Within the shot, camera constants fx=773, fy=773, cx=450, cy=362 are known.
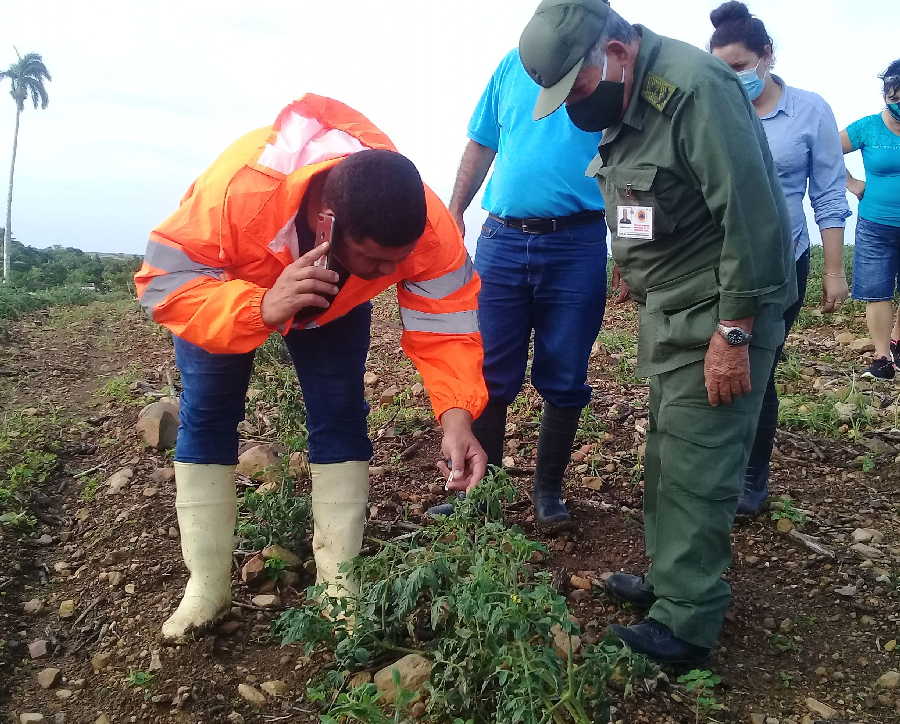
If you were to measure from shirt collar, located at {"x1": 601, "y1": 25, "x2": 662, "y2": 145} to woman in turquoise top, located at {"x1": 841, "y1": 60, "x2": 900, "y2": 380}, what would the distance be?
3.25 m

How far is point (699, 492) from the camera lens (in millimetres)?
2150

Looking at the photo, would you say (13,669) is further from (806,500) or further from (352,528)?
(806,500)

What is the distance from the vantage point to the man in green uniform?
1.97 metres

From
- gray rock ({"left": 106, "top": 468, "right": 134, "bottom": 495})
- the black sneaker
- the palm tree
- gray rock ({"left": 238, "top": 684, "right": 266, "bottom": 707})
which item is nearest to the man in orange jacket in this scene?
gray rock ({"left": 238, "top": 684, "right": 266, "bottom": 707})

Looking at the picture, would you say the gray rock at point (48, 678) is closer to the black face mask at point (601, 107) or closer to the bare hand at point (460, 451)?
the bare hand at point (460, 451)

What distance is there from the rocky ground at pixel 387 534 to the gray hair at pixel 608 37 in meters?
1.68

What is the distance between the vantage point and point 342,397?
7.89 feet

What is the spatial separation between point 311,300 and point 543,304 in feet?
4.38

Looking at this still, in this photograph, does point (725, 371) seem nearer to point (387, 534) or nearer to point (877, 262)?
point (387, 534)

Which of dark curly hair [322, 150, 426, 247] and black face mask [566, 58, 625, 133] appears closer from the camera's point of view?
dark curly hair [322, 150, 426, 247]

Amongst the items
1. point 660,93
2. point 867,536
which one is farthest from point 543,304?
point 867,536

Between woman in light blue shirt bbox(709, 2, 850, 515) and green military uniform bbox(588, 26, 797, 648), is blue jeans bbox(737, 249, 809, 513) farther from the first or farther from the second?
green military uniform bbox(588, 26, 797, 648)

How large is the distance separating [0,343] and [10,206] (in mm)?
23433

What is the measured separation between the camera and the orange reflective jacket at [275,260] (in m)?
1.95
